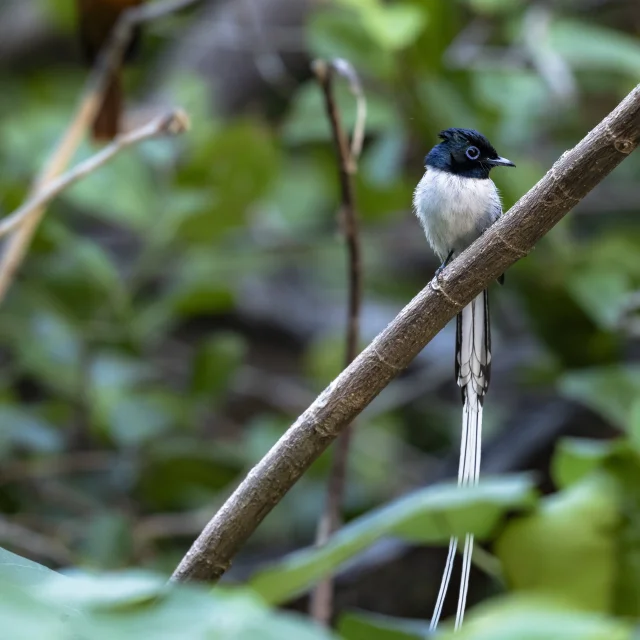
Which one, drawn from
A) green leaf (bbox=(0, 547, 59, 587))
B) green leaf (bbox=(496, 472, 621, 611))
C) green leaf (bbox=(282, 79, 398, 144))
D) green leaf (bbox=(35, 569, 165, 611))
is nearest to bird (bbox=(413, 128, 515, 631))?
green leaf (bbox=(496, 472, 621, 611))

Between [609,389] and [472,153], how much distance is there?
926 mm

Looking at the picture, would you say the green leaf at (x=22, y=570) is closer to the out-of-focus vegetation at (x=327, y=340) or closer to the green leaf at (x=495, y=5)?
the out-of-focus vegetation at (x=327, y=340)

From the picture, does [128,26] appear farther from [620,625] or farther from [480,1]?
[620,625]

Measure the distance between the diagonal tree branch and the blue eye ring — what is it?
36cm

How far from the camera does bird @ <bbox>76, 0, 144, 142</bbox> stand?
7.77ft

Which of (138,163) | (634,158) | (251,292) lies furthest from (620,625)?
(251,292)

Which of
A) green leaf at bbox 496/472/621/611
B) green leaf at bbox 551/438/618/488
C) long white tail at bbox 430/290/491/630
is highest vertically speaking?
long white tail at bbox 430/290/491/630

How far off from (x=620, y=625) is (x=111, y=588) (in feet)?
1.10

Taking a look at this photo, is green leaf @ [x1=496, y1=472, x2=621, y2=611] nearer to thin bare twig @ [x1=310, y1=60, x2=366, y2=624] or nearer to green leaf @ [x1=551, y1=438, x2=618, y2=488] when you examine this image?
green leaf @ [x1=551, y1=438, x2=618, y2=488]

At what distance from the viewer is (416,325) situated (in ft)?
3.46

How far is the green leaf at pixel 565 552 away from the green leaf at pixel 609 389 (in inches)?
39.8

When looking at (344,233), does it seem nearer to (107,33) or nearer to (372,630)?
(372,630)

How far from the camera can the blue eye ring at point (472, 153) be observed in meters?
Result: 1.38

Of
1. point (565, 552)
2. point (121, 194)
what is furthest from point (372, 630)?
point (121, 194)
